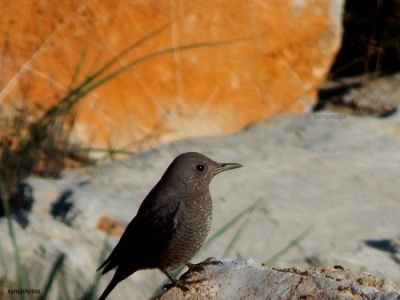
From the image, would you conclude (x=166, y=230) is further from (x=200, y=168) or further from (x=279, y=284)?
(x=279, y=284)

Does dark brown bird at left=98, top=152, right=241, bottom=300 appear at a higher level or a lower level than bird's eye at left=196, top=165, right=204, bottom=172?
lower

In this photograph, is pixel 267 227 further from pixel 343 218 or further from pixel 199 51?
pixel 199 51

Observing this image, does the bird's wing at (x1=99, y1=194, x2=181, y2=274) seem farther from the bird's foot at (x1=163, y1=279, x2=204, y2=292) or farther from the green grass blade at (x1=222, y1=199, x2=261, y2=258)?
the bird's foot at (x1=163, y1=279, x2=204, y2=292)

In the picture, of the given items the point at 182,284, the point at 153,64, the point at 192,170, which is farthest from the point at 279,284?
the point at 153,64

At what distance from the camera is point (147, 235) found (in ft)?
15.9

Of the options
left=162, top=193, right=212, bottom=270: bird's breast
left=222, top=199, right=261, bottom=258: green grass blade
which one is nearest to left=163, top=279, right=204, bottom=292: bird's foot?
left=162, top=193, right=212, bottom=270: bird's breast

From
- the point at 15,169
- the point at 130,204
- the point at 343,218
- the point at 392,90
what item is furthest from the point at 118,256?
the point at 392,90

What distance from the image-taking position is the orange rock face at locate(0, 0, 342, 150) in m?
8.27

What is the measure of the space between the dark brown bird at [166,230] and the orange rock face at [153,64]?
10.2ft

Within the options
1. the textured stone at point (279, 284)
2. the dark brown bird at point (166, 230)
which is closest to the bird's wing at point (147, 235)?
the dark brown bird at point (166, 230)

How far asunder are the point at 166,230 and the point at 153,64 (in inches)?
150

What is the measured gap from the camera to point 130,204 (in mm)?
6410

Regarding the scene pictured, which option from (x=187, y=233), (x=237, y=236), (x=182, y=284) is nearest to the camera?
(x=182, y=284)

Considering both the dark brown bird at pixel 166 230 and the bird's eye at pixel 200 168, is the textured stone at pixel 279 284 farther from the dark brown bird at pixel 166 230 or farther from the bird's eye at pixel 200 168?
the bird's eye at pixel 200 168
